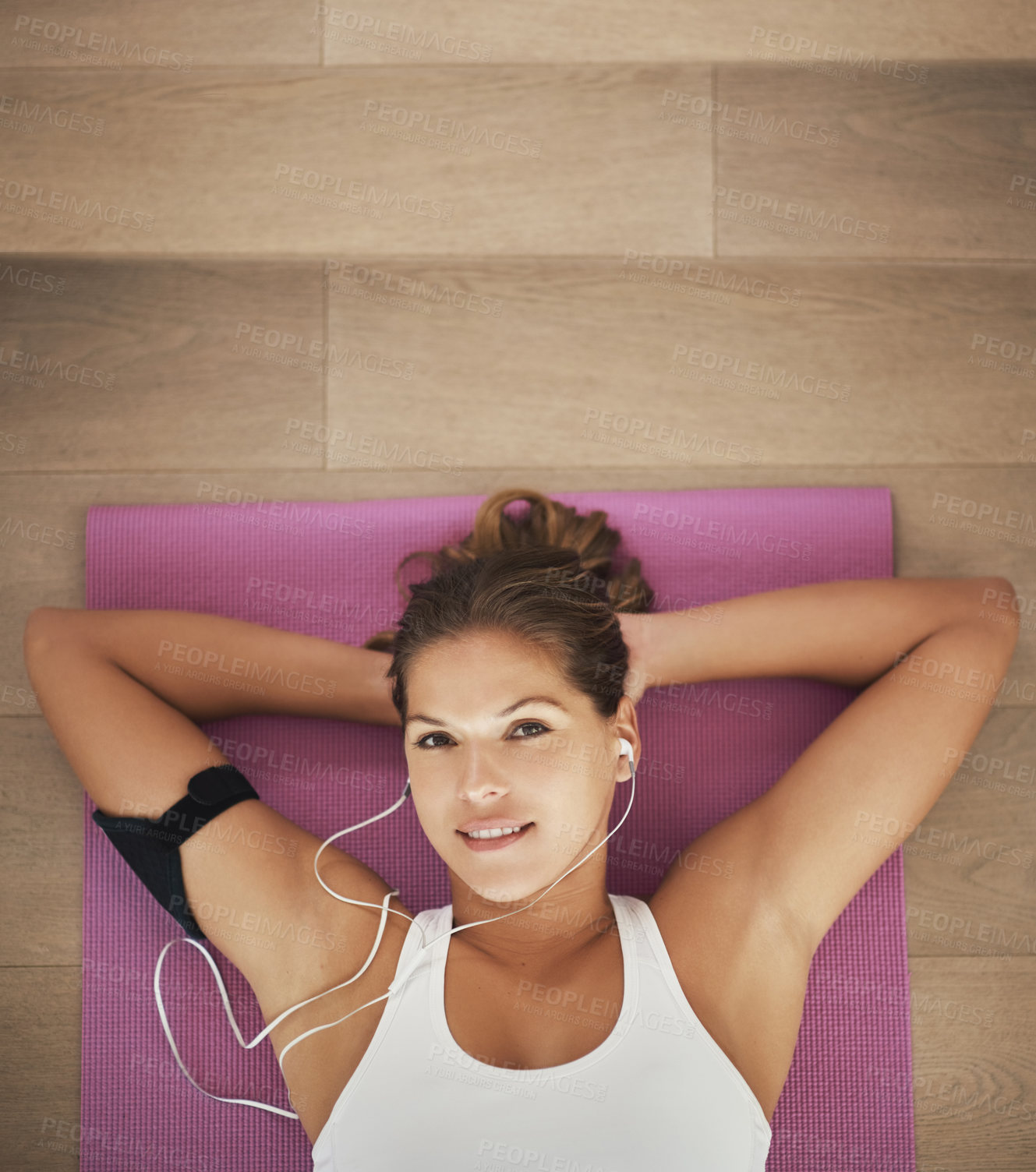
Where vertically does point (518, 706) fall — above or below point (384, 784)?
above

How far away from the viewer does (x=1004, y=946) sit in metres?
1.64

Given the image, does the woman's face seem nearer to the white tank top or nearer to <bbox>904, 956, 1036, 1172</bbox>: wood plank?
the white tank top

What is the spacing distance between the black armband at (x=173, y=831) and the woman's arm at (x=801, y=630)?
0.68 meters

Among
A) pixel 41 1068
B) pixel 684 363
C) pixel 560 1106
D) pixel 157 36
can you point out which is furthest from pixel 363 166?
pixel 41 1068

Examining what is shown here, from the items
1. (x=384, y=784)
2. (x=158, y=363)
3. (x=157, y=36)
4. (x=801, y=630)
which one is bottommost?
(x=384, y=784)

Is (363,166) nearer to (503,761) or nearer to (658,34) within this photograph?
(658,34)

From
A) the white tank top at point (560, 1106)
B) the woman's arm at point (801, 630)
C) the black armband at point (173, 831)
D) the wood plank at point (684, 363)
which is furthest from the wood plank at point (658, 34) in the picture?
the white tank top at point (560, 1106)

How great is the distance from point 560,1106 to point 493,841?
36 centimetres

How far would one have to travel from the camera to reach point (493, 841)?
1.25 m

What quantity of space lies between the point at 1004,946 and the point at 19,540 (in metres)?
2.05

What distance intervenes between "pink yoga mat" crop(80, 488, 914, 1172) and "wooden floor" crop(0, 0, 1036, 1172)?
0.09 m

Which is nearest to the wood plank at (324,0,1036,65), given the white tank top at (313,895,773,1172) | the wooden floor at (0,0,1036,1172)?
the wooden floor at (0,0,1036,1172)

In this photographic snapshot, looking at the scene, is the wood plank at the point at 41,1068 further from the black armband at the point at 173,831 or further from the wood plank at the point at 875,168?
the wood plank at the point at 875,168

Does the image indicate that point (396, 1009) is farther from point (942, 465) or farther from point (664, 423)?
point (942, 465)
